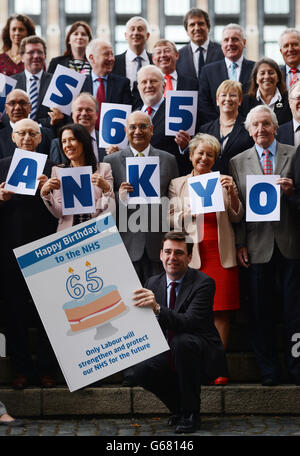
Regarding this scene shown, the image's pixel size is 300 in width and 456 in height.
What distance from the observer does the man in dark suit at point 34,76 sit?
9.83m

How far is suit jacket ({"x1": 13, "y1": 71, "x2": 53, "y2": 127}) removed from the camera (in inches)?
380

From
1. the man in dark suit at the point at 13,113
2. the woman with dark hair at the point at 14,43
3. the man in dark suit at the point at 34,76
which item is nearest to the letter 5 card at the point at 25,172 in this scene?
the man in dark suit at the point at 13,113

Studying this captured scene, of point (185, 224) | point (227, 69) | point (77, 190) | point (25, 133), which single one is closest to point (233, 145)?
point (185, 224)

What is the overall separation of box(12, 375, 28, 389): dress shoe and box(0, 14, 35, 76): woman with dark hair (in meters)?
4.05

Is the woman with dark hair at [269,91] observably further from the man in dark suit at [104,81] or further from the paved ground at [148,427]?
the paved ground at [148,427]

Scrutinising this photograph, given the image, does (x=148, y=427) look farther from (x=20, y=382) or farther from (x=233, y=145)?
(x=233, y=145)

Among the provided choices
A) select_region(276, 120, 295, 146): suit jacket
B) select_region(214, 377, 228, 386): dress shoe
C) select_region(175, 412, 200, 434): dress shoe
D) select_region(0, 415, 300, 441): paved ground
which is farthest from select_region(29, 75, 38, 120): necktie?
select_region(175, 412, 200, 434): dress shoe

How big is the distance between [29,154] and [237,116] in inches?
84.7

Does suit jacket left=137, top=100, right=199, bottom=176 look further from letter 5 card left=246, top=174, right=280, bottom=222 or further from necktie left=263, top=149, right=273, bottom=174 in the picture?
letter 5 card left=246, top=174, right=280, bottom=222

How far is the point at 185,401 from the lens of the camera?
23.5ft

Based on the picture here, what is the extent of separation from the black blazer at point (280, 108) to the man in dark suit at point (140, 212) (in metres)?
1.29

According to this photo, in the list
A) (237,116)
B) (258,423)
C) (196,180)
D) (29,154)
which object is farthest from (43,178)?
(258,423)

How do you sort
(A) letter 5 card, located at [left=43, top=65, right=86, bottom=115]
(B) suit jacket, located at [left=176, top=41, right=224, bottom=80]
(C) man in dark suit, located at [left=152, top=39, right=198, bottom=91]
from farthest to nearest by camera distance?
(B) suit jacket, located at [left=176, top=41, right=224, bottom=80]
(C) man in dark suit, located at [left=152, top=39, right=198, bottom=91]
(A) letter 5 card, located at [left=43, top=65, right=86, bottom=115]

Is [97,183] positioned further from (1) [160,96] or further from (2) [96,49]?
(2) [96,49]
